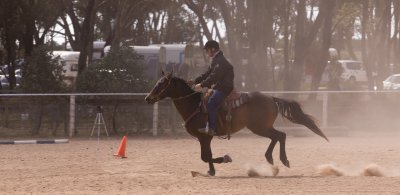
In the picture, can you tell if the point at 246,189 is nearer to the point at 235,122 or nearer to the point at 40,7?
the point at 235,122

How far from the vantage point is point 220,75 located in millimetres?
15500

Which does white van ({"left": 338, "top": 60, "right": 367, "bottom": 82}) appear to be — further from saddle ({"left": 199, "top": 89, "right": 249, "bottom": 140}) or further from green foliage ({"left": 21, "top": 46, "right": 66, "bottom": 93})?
saddle ({"left": 199, "top": 89, "right": 249, "bottom": 140})

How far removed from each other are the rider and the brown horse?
20cm

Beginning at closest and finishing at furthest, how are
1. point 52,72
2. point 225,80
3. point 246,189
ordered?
point 246,189, point 225,80, point 52,72

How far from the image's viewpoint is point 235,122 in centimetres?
1612

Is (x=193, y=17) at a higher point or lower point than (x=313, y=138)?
higher

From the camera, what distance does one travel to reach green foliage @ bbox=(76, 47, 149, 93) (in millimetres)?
28547

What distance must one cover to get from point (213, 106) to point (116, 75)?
13.5 metres

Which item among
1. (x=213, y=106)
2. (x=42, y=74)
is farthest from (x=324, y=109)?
(x=213, y=106)

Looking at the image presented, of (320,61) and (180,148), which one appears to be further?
(320,61)

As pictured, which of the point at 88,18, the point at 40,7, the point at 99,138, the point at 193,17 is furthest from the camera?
the point at 193,17

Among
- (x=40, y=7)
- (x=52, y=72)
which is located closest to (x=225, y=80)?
(x=52, y=72)

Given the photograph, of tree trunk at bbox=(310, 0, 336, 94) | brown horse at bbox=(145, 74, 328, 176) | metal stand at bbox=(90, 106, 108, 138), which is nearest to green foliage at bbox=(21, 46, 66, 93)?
metal stand at bbox=(90, 106, 108, 138)

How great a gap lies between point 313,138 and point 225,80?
11.6 m
